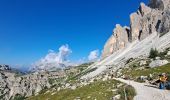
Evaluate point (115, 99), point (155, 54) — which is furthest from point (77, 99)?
point (155, 54)

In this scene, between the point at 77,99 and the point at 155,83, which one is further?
the point at 155,83

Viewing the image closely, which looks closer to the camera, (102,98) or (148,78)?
(102,98)

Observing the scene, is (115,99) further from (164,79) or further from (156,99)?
(164,79)

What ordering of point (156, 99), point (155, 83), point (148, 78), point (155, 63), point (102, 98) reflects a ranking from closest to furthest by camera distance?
1. point (156, 99)
2. point (102, 98)
3. point (155, 83)
4. point (148, 78)
5. point (155, 63)

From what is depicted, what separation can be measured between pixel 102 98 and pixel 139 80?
76.0 feet

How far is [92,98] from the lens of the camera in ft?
153

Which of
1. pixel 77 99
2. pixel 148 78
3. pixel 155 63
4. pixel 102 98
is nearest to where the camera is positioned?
pixel 102 98

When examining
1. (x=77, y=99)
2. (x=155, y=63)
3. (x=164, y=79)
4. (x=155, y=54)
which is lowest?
(x=77, y=99)

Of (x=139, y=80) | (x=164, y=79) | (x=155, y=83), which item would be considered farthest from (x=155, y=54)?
(x=164, y=79)

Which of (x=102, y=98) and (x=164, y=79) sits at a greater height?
(x=164, y=79)

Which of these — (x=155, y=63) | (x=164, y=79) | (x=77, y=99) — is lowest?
(x=77, y=99)

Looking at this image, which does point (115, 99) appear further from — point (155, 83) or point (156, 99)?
point (155, 83)

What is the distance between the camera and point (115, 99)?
3997cm

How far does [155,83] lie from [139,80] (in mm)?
10068
